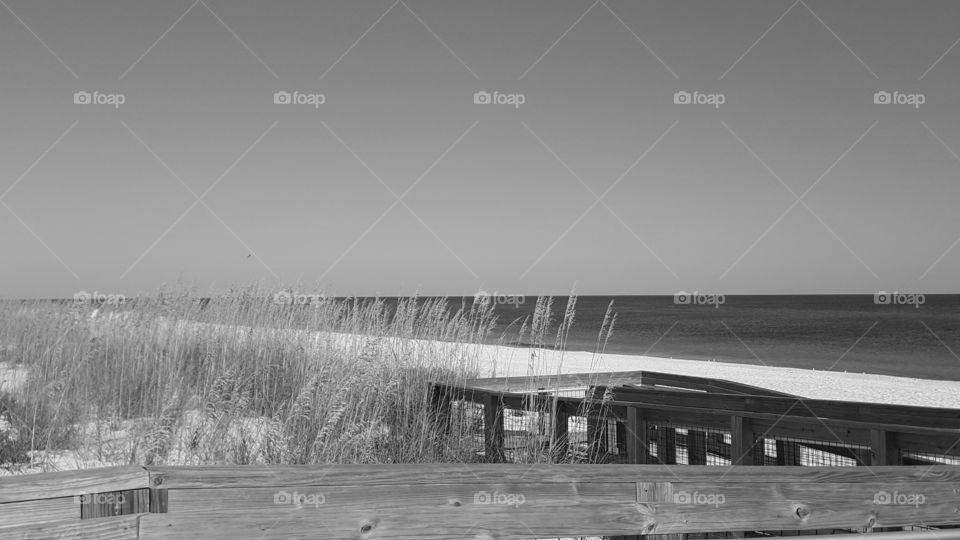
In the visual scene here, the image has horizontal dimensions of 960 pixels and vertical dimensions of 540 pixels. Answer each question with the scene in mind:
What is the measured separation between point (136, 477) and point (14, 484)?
10.9 inches

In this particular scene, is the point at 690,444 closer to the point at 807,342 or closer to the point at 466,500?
the point at 466,500

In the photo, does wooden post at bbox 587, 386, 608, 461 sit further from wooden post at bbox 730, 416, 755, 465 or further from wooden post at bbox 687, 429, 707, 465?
wooden post at bbox 730, 416, 755, 465

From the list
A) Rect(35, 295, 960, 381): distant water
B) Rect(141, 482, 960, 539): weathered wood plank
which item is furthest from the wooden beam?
→ Rect(35, 295, 960, 381): distant water

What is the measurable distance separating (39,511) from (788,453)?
12.7 feet

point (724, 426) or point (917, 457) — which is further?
point (724, 426)

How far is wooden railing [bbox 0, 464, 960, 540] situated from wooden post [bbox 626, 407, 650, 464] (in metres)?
2.03

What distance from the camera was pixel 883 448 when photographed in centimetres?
338

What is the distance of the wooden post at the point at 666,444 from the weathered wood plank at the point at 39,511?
3.36 m

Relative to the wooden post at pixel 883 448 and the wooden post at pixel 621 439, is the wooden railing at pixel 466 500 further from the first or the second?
the wooden post at pixel 621 439

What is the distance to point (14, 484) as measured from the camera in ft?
6.01

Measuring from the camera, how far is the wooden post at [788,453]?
4.25 metres

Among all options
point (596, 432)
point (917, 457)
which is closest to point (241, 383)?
point (596, 432)

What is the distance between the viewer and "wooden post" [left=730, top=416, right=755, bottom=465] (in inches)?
149

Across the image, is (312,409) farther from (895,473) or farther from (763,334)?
(763,334)
